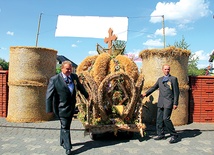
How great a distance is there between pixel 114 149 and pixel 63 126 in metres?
1.17

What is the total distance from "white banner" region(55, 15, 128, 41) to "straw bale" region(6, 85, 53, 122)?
127 inches

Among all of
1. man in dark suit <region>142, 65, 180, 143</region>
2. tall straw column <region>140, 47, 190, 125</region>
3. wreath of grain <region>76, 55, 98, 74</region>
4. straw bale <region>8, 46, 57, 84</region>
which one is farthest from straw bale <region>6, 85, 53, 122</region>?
man in dark suit <region>142, 65, 180, 143</region>

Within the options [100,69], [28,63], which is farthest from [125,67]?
[28,63]

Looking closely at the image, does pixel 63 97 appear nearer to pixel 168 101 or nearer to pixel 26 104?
pixel 168 101

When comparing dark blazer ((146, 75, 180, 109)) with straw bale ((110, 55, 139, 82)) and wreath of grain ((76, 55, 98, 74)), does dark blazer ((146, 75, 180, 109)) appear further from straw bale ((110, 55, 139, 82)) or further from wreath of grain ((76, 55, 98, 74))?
wreath of grain ((76, 55, 98, 74))

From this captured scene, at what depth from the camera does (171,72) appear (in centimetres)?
702

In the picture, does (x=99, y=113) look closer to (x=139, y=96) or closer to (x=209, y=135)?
(x=139, y=96)

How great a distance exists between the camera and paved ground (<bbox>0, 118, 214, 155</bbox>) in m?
4.72

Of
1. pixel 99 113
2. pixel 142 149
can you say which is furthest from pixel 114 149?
pixel 99 113

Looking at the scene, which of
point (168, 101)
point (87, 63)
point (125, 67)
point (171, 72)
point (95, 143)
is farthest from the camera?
point (171, 72)

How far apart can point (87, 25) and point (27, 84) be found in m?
3.78

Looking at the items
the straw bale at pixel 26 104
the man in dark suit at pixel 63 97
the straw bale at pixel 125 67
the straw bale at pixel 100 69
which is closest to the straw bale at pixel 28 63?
the straw bale at pixel 26 104

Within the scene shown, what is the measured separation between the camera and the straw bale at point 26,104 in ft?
23.3

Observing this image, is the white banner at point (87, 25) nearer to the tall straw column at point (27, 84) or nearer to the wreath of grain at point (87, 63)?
the tall straw column at point (27, 84)
